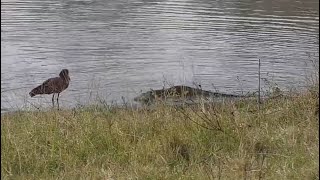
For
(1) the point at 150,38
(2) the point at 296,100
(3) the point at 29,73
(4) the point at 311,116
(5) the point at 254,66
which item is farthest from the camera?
(1) the point at 150,38

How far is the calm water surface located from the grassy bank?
2220mm

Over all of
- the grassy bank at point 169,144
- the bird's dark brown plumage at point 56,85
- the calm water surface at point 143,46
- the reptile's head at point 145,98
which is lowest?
the calm water surface at point 143,46

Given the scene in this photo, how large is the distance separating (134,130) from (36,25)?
13.0m

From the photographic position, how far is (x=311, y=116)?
603cm

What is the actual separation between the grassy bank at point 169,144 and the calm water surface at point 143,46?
222 centimetres

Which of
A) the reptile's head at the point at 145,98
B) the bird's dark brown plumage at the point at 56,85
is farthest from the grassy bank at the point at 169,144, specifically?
the reptile's head at the point at 145,98

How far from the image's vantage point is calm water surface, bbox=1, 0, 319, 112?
12008 mm

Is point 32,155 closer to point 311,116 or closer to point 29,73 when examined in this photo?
point 311,116

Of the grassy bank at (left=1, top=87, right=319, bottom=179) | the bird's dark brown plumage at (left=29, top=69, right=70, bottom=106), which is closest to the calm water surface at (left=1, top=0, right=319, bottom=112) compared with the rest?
the bird's dark brown plumage at (left=29, top=69, right=70, bottom=106)

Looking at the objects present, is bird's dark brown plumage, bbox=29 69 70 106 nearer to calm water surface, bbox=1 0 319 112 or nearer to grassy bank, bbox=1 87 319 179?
calm water surface, bbox=1 0 319 112

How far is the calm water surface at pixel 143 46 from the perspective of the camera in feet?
39.4

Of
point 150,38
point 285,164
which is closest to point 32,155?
point 285,164

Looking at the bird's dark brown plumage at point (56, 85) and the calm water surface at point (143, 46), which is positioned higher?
the bird's dark brown plumage at point (56, 85)

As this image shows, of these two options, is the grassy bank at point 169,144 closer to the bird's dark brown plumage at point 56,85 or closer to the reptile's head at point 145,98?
the bird's dark brown plumage at point 56,85
